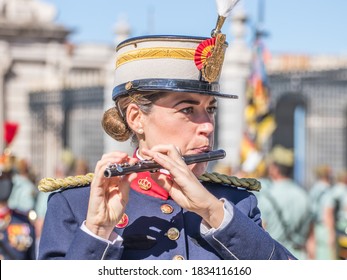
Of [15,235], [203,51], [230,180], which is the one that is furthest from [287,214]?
[203,51]

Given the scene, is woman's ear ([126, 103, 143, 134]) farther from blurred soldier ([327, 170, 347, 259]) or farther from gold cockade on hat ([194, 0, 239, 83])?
blurred soldier ([327, 170, 347, 259])

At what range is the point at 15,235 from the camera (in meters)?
7.04

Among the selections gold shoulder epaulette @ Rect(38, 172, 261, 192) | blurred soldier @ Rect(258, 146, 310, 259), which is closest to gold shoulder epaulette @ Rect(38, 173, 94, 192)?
gold shoulder epaulette @ Rect(38, 172, 261, 192)

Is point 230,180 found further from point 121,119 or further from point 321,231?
point 321,231

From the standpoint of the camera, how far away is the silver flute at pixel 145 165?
8.89ft

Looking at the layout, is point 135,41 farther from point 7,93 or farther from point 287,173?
point 7,93

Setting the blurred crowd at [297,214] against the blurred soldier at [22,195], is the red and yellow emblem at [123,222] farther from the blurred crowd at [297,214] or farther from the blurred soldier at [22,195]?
the blurred soldier at [22,195]

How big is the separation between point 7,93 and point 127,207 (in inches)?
697

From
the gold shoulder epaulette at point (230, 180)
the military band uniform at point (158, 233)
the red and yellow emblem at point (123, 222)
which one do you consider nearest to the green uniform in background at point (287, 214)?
the gold shoulder epaulette at point (230, 180)

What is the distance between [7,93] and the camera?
803 inches

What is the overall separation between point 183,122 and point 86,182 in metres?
0.38

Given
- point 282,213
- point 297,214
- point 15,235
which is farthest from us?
point 297,214

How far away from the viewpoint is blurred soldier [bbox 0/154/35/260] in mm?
6879
